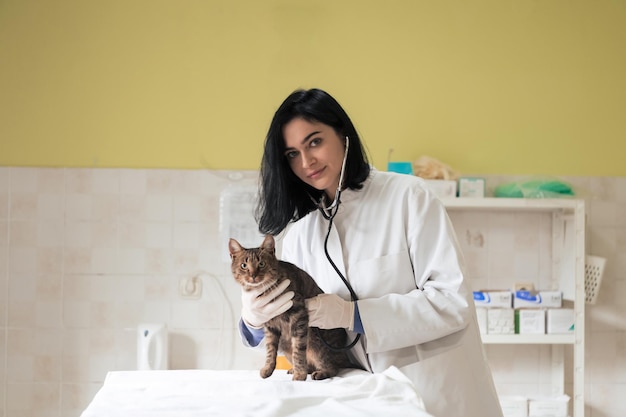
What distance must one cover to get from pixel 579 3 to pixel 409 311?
2.20 meters

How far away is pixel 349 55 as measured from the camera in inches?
119

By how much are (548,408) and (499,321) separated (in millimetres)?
453

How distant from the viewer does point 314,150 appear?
1.60m

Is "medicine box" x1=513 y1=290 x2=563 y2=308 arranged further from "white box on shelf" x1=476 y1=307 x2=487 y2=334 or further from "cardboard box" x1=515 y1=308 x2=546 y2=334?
"white box on shelf" x1=476 y1=307 x2=487 y2=334

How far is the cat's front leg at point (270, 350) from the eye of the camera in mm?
1469

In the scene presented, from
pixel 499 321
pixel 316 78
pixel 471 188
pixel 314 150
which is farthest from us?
pixel 316 78

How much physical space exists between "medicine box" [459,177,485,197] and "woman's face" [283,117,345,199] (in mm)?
1371

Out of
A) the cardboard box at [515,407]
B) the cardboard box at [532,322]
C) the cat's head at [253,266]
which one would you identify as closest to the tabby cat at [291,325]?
the cat's head at [253,266]

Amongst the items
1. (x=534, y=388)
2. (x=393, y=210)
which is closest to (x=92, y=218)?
(x=393, y=210)

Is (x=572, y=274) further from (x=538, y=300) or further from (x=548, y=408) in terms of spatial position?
(x=548, y=408)

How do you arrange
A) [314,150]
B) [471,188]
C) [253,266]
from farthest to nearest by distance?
[471,188], [314,150], [253,266]

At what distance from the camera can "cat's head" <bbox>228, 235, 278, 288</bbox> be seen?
1396 millimetres

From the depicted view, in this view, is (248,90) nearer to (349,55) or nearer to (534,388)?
(349,55)

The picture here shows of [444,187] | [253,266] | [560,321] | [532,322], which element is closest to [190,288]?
[444,187]
